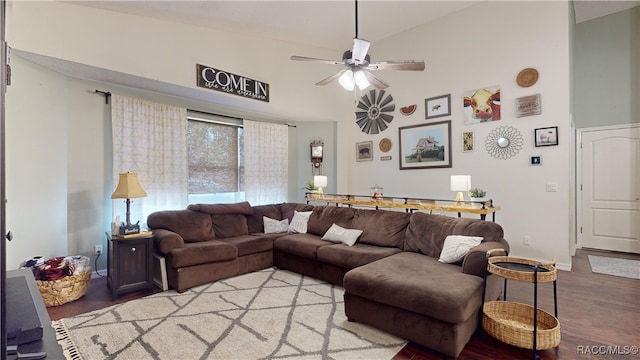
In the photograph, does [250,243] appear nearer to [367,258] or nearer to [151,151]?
[367,258]

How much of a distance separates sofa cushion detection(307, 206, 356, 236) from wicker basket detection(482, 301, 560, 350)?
1920 mm

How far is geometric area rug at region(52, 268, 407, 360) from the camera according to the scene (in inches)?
79.6

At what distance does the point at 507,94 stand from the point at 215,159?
452 centimetres

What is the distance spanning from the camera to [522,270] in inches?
79.0

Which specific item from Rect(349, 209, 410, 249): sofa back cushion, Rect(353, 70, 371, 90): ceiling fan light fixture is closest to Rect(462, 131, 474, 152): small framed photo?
Rect(349, 209, 410, 249): sofa back cushion

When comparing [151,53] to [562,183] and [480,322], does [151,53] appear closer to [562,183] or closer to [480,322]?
[480,322]

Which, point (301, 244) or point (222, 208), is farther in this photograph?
point (222, 208)

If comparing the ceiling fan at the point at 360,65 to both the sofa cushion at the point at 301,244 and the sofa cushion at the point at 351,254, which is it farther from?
the sofa cushion at the point at 301,244

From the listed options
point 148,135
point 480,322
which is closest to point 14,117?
point 148,135

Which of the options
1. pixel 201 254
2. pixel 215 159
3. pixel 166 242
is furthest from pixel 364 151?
pixel 166 242

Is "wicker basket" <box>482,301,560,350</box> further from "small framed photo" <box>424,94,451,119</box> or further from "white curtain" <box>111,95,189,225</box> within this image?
"white curtain" <box>111,95,189,225</box>

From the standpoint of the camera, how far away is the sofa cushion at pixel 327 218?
156 inches

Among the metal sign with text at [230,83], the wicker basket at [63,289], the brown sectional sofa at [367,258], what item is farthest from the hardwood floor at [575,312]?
the metal sign with text at [230,83]

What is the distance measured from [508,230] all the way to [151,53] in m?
5.26
